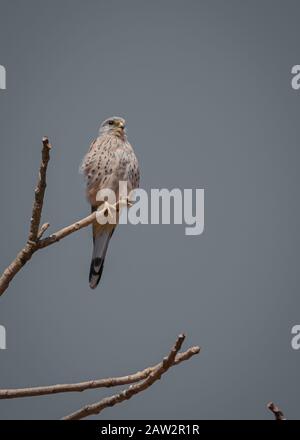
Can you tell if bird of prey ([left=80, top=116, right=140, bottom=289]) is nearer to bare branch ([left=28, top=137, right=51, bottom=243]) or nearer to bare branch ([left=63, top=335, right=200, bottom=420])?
bare branch ([left=28, top=137, right=51, bottom=243])

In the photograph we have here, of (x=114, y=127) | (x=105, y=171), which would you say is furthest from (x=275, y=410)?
(x=114, y=127)

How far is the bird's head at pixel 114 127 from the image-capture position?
684 cm

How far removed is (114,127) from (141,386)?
420cm

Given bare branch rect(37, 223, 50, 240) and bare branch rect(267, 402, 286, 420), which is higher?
bare branch rect(37, 223, 50, 240)

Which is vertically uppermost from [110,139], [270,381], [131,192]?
[110,139]

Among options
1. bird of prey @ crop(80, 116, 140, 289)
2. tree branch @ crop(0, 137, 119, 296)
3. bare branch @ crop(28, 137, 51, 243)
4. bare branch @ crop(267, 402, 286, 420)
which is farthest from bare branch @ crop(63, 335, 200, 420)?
bird of prey @ crop(80, 116, 140, 289)

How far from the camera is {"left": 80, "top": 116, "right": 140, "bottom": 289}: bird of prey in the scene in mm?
6395

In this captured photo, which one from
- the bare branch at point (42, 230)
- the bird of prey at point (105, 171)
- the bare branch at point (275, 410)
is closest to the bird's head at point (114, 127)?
the bird of prey at point (105, 171)

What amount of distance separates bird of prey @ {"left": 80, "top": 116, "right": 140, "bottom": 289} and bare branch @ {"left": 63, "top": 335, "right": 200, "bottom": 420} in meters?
3.23

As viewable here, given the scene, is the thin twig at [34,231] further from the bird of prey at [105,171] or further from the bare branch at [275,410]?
the bird of prey at [105,171]
